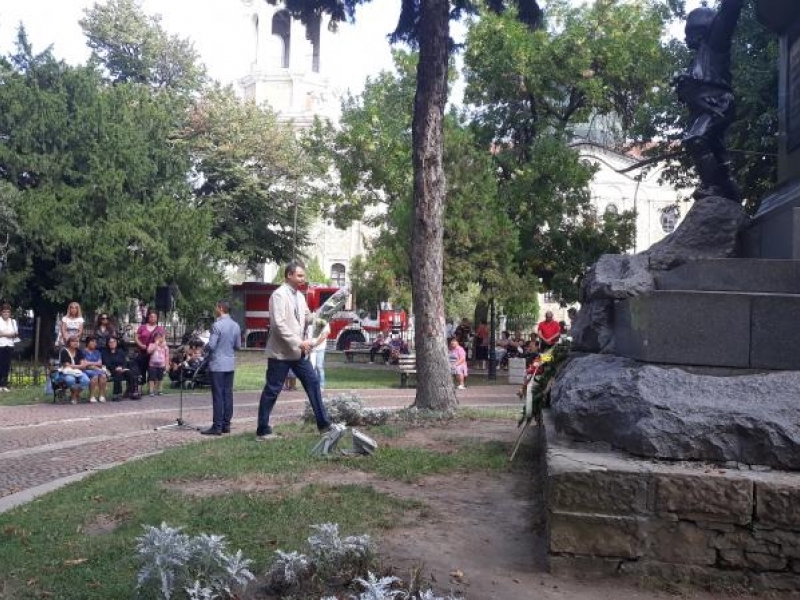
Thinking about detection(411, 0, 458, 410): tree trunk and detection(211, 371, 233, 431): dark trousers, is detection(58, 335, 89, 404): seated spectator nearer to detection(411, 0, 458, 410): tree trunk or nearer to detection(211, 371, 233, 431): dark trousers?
detection(211, 371, 233, 431): dark trousers

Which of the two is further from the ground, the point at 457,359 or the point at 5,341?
the point at 5,341

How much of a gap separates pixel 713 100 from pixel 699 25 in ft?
2.36

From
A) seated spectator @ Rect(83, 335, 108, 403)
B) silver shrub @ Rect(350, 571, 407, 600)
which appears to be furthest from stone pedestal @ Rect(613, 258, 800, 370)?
seated spectator @ Rect(83, 335, 108, 403)

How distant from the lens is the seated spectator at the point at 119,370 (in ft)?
53.5

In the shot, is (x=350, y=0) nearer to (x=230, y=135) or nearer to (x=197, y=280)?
(x=197, y=280)

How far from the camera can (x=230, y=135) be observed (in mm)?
38594

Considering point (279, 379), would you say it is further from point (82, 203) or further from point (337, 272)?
point (337, 272)

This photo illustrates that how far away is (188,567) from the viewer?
4055mm

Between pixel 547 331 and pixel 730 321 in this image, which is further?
pixel 547 331

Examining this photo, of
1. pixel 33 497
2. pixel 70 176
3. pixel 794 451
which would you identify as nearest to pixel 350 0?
pixel 33 497

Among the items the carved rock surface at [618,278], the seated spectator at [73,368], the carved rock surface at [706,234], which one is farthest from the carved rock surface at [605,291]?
the seated spectator at [73,368]

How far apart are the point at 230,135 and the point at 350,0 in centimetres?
2618

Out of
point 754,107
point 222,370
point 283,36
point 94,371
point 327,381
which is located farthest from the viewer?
point 283,36

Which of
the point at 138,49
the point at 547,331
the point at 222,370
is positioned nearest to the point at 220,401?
the point at 222,370
